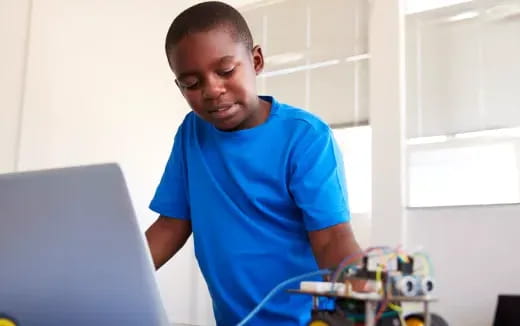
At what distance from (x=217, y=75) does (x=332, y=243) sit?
0.30m

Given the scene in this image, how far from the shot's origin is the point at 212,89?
0.91 metres

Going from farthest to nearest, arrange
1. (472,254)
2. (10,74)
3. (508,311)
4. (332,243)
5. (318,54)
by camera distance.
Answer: (318,54)
(10,74)
(472,254)
(508,311)
(332,243)

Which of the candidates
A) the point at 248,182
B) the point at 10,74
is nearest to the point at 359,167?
the point at 10,74

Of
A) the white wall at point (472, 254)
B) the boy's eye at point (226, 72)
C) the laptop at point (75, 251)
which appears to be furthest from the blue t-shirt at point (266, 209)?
the white wall at point (472, 254)

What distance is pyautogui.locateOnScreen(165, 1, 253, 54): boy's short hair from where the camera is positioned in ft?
3.00

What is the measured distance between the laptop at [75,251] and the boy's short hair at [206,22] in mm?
388

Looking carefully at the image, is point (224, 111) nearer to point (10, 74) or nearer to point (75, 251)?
point (75, 251)

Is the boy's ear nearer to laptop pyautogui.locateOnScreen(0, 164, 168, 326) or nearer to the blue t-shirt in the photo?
the blue t-shirt

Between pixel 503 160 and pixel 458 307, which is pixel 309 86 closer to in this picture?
pixel 503 160

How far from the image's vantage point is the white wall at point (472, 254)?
195cm

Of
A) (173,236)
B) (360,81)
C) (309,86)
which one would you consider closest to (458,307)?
(360,81)

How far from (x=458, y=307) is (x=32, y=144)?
5.27 feet

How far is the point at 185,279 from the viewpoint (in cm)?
286

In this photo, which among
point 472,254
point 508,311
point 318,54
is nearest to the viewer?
point 508,311
